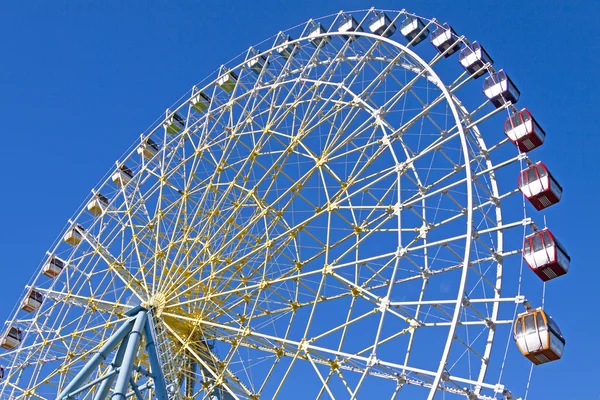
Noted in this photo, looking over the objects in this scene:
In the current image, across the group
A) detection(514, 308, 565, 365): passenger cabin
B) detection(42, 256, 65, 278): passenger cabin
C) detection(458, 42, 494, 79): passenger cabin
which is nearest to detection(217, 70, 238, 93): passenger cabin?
detection(458, 42, 494, 79): passenger cabin

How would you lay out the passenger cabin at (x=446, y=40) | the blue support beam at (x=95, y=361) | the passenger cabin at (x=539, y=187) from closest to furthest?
the passenger cabin at (x=539, y=187) < the blue support beam at (x=95, y=361) < the passenger cabin at (x=446, y=40)

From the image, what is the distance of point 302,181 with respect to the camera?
22.2 meters

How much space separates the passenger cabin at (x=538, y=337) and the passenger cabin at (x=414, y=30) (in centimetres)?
1080

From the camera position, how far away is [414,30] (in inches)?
965

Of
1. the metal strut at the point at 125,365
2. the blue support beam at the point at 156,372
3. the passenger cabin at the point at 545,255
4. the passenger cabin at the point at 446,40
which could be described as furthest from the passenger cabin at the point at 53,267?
the passenger cabin at the point at 545,255

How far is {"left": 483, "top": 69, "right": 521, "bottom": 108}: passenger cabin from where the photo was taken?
21.8m

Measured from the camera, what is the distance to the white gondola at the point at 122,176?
28.9m

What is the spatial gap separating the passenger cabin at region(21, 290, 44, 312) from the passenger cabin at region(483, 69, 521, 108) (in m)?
17.4

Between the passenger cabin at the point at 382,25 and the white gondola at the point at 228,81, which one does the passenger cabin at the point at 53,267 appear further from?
the passenger cabin at the point at 382,25

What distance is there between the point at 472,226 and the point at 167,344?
10029 millimetres

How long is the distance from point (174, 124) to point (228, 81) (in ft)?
8.53

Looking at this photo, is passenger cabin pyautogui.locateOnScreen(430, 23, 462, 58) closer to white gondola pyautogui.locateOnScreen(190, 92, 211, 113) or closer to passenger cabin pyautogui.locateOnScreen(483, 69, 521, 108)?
passenger cabin pyautogui.locateOnScreen(483, 69, 521, 108)

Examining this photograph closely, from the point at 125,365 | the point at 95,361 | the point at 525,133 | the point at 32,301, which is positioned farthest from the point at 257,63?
the point at 32,301

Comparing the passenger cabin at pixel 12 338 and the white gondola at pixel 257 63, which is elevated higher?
the white gondola at pixel 257 63
